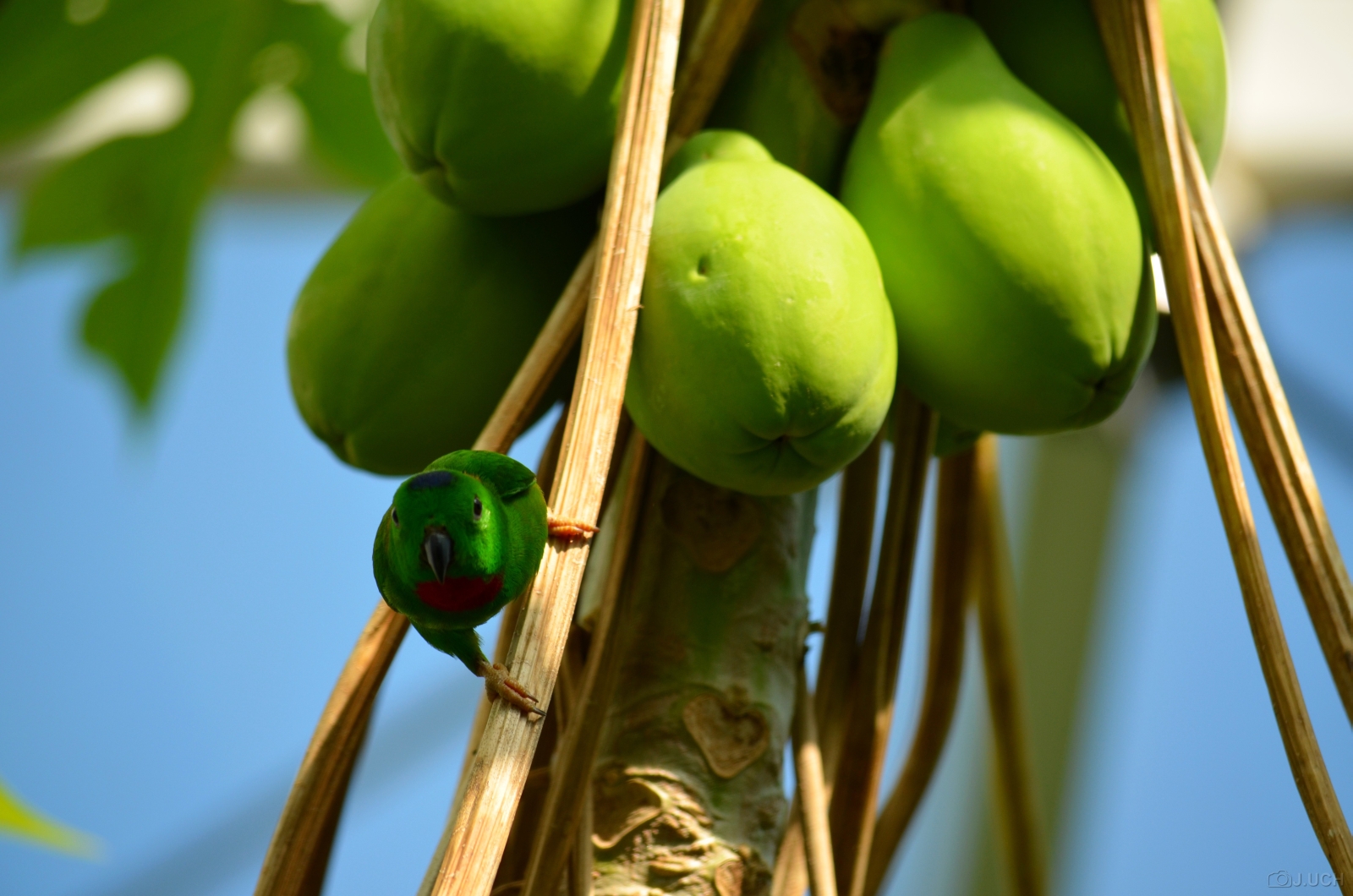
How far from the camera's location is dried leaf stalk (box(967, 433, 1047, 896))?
0.63m

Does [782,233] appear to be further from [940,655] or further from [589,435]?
[940,655]

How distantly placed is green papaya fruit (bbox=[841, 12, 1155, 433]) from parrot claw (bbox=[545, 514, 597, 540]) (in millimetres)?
181

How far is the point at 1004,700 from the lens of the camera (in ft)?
2.10

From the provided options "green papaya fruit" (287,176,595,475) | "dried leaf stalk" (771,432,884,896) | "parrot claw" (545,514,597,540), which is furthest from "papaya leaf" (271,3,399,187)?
"parrot claw" (545,514,597,540)

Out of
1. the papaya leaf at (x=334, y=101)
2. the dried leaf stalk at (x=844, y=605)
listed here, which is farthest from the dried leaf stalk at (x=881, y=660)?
the papaya leaf at (x=334, y=101)

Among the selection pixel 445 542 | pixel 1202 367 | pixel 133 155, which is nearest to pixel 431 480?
pixel 445 542

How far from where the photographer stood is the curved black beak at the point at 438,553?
15.6 inches

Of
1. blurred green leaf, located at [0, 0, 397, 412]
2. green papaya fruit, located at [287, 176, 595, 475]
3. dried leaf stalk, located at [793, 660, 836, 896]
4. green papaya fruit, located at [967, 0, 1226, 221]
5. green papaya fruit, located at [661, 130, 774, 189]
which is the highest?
blurred green leaf, located at [0, 0, 397, 412]

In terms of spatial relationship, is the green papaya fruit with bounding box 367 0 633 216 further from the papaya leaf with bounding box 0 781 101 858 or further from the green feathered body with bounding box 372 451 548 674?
the papaya leaf with bounding box 0 781 101 858

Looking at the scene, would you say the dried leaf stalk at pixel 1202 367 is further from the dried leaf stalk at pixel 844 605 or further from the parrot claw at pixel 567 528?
the parrot claw at pixel 567 528

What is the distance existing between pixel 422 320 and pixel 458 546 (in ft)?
0.46

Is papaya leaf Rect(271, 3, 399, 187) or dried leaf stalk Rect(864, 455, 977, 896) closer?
dried leaf stalk Rect(864, 455, 977, 896)

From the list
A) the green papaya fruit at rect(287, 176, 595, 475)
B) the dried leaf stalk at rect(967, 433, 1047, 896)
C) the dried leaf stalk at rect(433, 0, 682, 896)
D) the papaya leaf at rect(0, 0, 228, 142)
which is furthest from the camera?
the papaya leaf at rect(0, 0, 228, 142)

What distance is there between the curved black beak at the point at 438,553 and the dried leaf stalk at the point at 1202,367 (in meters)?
0.26
